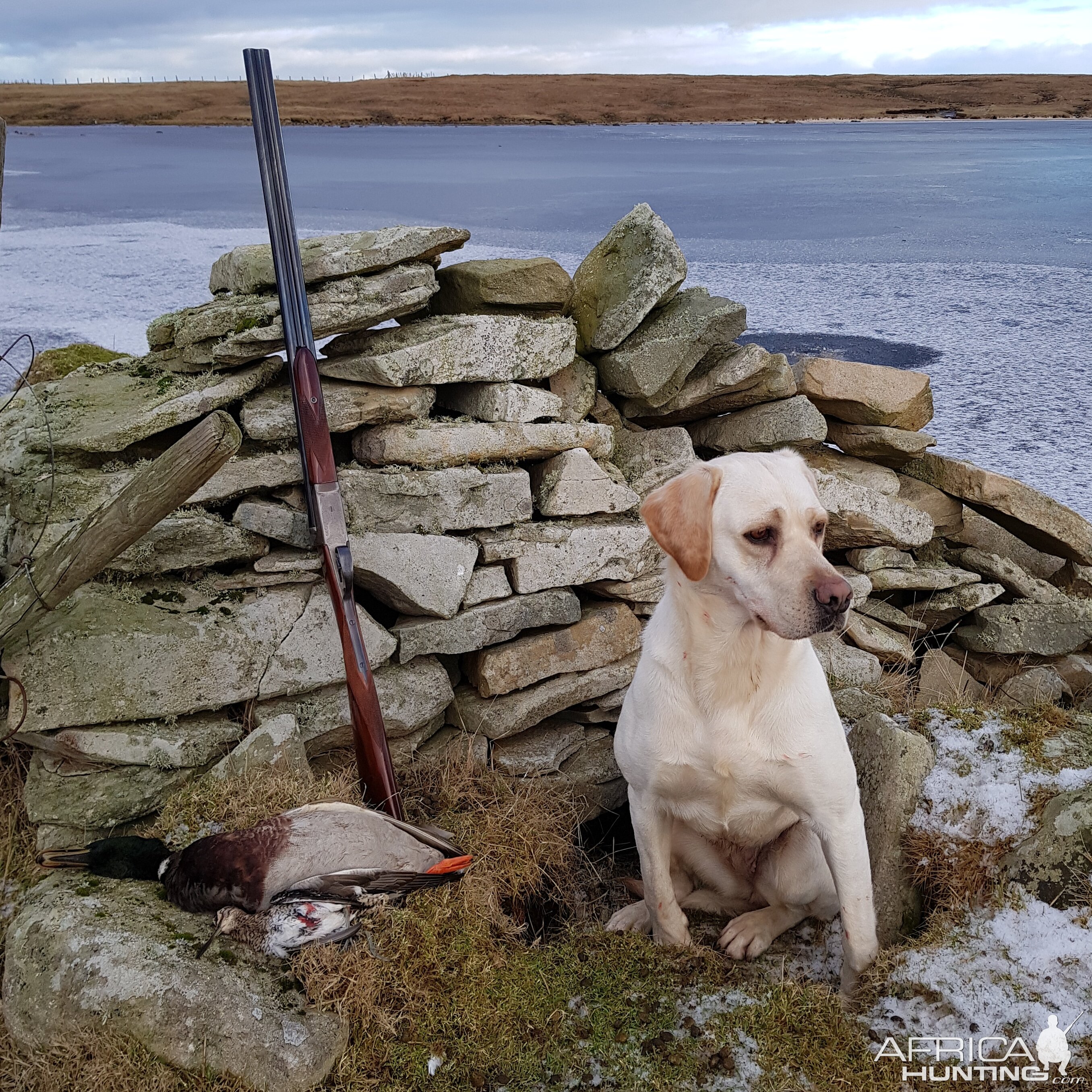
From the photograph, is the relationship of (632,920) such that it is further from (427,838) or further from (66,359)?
(66,359)

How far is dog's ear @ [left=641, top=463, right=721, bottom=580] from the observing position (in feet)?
8.55

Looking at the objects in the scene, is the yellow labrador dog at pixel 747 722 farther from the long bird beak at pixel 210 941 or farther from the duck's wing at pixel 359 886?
the long bird beak at pixel 210 941

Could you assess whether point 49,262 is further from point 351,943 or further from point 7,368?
point 351,943

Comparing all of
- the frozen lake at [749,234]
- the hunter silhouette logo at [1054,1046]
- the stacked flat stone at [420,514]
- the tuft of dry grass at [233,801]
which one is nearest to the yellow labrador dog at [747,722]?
the hunter silhouette logo at [1054,1046]

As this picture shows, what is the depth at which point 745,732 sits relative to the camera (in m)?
2.86

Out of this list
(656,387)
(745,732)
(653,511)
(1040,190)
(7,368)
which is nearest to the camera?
(653,511)

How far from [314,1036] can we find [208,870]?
0.59 metres

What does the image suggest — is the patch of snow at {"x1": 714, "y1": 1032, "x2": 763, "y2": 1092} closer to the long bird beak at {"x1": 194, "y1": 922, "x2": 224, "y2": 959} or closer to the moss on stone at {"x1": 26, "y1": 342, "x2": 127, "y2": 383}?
the long bird beak at {"x1": 194, "y1": 922, "x2": 224, "y2": 959}

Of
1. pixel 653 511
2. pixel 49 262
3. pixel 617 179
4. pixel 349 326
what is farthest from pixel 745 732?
pixel 617 179

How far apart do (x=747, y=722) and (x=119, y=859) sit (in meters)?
2.04

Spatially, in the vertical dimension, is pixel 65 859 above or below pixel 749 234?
below

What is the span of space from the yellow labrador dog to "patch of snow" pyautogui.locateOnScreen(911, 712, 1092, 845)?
548mm

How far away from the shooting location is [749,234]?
942cm

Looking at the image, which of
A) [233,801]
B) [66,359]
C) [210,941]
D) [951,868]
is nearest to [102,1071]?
[210,941]
